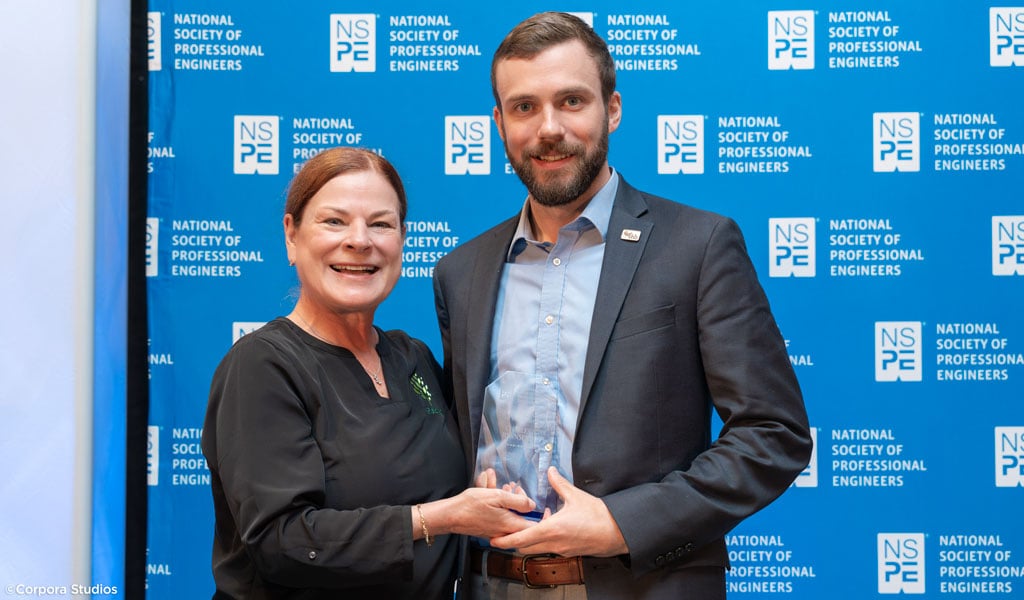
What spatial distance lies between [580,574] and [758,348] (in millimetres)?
573

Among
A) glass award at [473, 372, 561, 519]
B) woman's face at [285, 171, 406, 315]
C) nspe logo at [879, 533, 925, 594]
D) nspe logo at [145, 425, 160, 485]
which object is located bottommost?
nspe logo at [879, 533, 925, 594]

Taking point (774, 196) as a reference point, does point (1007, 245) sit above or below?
below

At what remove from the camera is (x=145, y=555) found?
10.9 ft

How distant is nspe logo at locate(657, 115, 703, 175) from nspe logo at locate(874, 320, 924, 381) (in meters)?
0.85

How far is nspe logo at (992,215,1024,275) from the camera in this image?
3.22 meters

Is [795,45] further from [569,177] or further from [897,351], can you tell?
[569,177]

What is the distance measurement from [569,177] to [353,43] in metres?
1.60

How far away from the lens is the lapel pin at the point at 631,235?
198 cm

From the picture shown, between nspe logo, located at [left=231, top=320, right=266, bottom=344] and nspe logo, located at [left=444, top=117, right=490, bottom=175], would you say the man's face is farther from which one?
nspe logo, located at [left=231, top=320, right=266, bottom=344]

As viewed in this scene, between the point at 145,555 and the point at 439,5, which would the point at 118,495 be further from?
the point at 439,5

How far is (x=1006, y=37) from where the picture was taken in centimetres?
325

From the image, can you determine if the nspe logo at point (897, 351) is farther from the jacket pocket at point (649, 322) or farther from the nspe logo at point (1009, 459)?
the jacket pocket at point (649, 322)

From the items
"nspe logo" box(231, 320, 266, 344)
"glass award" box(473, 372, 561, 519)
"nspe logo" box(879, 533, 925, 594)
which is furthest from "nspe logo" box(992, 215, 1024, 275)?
"nspe logo" box(231, 320, 266, 344)

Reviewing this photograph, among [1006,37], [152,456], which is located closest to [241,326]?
[152,456]
